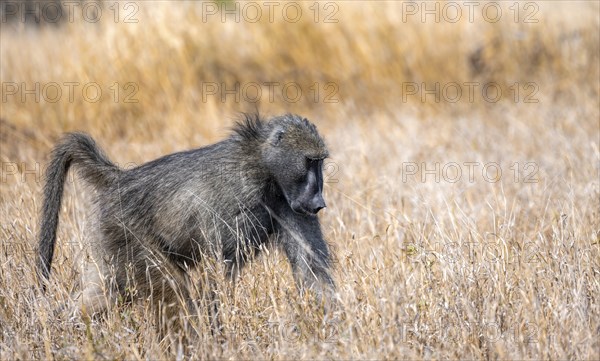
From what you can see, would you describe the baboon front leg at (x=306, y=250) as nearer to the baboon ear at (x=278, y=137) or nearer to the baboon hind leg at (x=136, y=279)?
the baboon ear at (x=278, y=137)

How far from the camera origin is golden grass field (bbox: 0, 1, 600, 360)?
3.18 m

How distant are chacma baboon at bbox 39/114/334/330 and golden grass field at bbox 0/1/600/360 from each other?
122 millimetres

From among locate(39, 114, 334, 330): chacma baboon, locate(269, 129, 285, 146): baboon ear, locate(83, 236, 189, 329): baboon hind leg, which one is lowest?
locate(83, 236, 189, 329): baboon hind leg

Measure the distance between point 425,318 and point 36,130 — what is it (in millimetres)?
5034

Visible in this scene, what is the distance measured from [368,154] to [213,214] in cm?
282

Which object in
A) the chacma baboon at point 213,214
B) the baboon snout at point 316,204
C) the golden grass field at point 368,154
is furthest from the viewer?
the chacma baboon at point 213,214

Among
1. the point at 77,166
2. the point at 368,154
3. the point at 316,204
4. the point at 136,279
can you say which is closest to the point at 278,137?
the point at 316,204

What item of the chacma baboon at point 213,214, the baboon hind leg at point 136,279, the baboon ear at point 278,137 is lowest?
the baboon hind leg at point 136,279

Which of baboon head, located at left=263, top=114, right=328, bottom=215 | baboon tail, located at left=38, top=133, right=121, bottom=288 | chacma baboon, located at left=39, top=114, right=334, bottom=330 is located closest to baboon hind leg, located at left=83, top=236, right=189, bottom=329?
chacma baboon, located at left=39, top=114, right=334, bottom=330

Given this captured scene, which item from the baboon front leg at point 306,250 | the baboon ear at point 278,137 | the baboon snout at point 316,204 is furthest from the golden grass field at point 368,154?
the baboon ear at point 278,137

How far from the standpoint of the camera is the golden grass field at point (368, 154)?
10.4 ft

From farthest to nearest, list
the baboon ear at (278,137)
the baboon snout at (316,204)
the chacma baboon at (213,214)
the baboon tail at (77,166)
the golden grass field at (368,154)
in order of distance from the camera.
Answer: the baboon tail at (77,166) < the baboon ear at (278,137) < the chacma baboon at (213,214) < the baboon snout at (316,204) < the golden grass field at (368,154)

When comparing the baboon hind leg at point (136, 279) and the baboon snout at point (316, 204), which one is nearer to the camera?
the baboon snout at point (316, 204)

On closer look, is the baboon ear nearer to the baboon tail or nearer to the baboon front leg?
the baboon front leg
